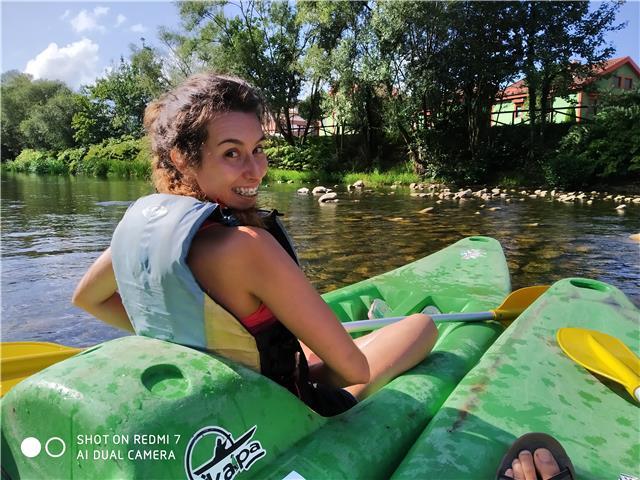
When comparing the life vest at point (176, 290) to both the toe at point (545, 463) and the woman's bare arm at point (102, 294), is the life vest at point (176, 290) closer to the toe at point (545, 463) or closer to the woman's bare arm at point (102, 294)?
the woman's bare arm at point (102, 294)

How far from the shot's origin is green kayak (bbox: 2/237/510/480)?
3.25ft

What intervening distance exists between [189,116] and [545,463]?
1.22m

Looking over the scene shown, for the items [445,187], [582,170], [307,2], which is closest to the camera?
[582,170]

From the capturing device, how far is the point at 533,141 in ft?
49.4

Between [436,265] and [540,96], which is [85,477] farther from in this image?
[540,96]

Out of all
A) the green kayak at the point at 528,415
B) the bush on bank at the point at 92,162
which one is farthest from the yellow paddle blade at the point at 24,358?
the bush on bank at the point at 92,162

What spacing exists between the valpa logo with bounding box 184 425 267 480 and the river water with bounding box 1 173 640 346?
2.84 metres

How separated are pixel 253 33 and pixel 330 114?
527cm

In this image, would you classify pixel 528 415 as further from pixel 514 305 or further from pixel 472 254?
pixel 472 254

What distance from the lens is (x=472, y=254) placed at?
11.6ft

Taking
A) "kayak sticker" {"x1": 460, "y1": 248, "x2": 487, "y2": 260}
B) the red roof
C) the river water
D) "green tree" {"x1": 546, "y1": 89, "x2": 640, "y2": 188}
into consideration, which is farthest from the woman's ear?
the red roof

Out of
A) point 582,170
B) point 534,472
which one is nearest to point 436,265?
point 534,472

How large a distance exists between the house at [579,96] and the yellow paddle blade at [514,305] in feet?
43.9

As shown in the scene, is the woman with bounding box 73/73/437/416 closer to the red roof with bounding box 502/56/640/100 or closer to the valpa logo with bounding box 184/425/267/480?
the valpa logo with bounding box 184/425/267/480
